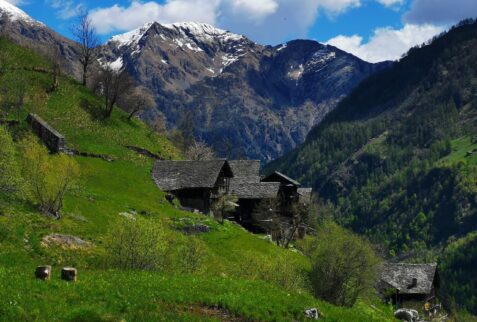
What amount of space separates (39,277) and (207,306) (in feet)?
25.2

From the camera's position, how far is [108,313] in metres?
21.9

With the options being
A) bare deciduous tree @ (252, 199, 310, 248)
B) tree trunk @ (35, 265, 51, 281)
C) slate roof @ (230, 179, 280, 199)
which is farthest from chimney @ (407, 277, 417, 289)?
tree trunk @ (35, 265, 51, 281)

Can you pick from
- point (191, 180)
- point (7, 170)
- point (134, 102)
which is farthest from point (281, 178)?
point (7, 170)

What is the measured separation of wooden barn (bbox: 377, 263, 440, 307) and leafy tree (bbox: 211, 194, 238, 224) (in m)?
30.7

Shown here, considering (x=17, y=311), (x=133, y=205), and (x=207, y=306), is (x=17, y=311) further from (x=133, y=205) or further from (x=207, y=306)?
(x=133, y=205)

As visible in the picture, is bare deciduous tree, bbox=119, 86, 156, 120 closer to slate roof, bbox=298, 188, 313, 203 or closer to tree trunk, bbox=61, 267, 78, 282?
slate roof, bbox=298, 188, 313, 203

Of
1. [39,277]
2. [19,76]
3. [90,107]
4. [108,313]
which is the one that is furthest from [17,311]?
[90,107]

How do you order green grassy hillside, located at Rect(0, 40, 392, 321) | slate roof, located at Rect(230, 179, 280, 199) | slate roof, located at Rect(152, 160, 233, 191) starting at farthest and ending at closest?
slate roof, located at Rect(230, 179, 280, 199) → slate roof, located at Rect(152, 160, 233, 191) → green grassy hillside, located at Rect(0, 40, 392, 321)

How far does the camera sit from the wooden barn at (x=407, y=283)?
10100cm

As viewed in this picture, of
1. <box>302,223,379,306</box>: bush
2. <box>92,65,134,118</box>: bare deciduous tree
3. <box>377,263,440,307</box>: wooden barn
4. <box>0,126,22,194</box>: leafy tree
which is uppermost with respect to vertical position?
<box>92,65,134,118</box>: bare deciduous tree

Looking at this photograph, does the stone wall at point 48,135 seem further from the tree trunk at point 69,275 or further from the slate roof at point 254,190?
the tree trunk at point 69,275

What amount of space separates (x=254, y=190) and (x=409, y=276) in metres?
33.1

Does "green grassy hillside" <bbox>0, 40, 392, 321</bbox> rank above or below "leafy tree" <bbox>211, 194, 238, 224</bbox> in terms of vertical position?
below

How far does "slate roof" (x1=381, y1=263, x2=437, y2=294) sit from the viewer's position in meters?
Result: 102
